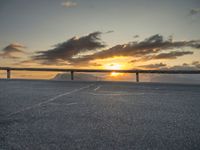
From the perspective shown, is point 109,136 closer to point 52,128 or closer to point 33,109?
point 52,128

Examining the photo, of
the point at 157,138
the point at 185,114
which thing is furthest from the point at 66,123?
the point at 185,114

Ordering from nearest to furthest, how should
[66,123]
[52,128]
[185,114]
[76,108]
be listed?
[52,128]
[66,123]
[185,114]
[76,108]

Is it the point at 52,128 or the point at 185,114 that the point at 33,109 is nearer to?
the point at 52,128

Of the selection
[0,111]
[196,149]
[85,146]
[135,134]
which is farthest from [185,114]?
[0,111]

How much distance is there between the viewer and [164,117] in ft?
20.6

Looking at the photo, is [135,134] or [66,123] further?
[66,123]

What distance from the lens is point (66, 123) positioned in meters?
5.53

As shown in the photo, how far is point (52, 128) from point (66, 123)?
18.9 inches

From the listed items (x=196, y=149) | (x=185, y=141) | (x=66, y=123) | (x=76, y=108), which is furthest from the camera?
(x=76, y=108)

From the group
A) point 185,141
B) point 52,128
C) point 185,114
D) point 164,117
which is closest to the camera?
point 185,141

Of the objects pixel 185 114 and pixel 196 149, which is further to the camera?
pixel 185 114

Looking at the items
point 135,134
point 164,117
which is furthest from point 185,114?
point 135,134

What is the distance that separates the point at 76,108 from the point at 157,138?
3270 millimetres

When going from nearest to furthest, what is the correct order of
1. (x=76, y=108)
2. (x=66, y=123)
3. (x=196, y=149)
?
(x=196, y=149) < (x=66, y=123) < (x=76, y=108)
